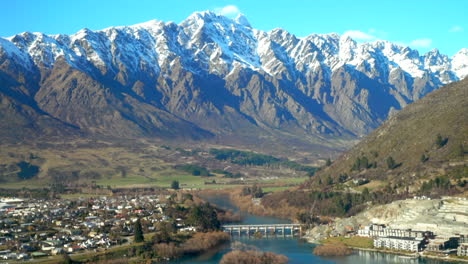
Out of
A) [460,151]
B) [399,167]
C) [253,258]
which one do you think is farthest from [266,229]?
[460,151]

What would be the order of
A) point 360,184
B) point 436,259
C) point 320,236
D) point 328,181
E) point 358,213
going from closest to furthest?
point 436,259
point 320,236
point 358,213
point 360,184
point 328,181

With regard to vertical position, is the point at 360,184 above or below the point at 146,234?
above

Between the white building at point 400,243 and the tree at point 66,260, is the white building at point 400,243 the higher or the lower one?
the higher one

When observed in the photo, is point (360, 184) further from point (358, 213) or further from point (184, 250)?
point (184, 250)

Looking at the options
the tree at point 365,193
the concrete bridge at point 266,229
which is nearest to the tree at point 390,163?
the tree at point 365,193

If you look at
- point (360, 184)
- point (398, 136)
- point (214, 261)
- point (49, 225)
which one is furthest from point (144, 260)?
point (398, 136)

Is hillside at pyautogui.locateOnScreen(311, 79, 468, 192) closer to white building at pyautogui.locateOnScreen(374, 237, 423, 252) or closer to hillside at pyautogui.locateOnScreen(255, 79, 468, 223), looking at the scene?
hillside at pyautogui.locateOnScreen(255, 79, 468, 223)

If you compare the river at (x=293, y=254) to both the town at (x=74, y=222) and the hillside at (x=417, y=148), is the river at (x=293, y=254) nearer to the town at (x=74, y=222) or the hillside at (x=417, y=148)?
the town at (x=74, y=222)

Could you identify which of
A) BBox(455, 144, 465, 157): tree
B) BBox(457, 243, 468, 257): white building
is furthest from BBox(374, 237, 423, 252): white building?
BBox(455, 144, 465, 157): tree
